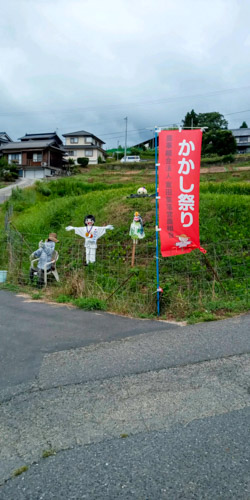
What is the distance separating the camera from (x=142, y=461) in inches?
91.9

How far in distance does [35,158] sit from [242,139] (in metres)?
29.8

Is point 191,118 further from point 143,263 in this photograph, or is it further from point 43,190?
point 143,263

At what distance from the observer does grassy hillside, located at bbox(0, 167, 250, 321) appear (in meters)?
5.91

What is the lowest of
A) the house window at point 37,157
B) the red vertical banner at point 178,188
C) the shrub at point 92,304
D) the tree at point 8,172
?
the shrub at point 92,304

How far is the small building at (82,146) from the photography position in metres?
48.2

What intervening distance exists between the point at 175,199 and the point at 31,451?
394 cm

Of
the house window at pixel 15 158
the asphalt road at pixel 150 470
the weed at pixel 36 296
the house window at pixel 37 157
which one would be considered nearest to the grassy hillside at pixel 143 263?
the weed at pixel 36 296

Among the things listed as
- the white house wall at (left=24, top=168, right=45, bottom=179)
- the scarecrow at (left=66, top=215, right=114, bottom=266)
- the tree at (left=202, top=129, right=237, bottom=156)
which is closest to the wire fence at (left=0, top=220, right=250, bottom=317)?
the scarecrow at (left=66, top=215, right=114, bottom=266)

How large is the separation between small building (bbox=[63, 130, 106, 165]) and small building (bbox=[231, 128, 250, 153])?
1952cm

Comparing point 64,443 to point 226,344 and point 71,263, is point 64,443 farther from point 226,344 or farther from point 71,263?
point 71,263

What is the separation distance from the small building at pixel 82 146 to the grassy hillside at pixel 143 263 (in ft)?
122

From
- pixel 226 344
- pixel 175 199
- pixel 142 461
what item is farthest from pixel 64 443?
pixel 175 199

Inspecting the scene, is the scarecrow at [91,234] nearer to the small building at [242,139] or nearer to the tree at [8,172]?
the tree at [8,172]

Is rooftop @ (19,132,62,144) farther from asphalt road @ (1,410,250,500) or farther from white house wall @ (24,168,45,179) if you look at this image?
asphalt road @ (1,410,250,500)
